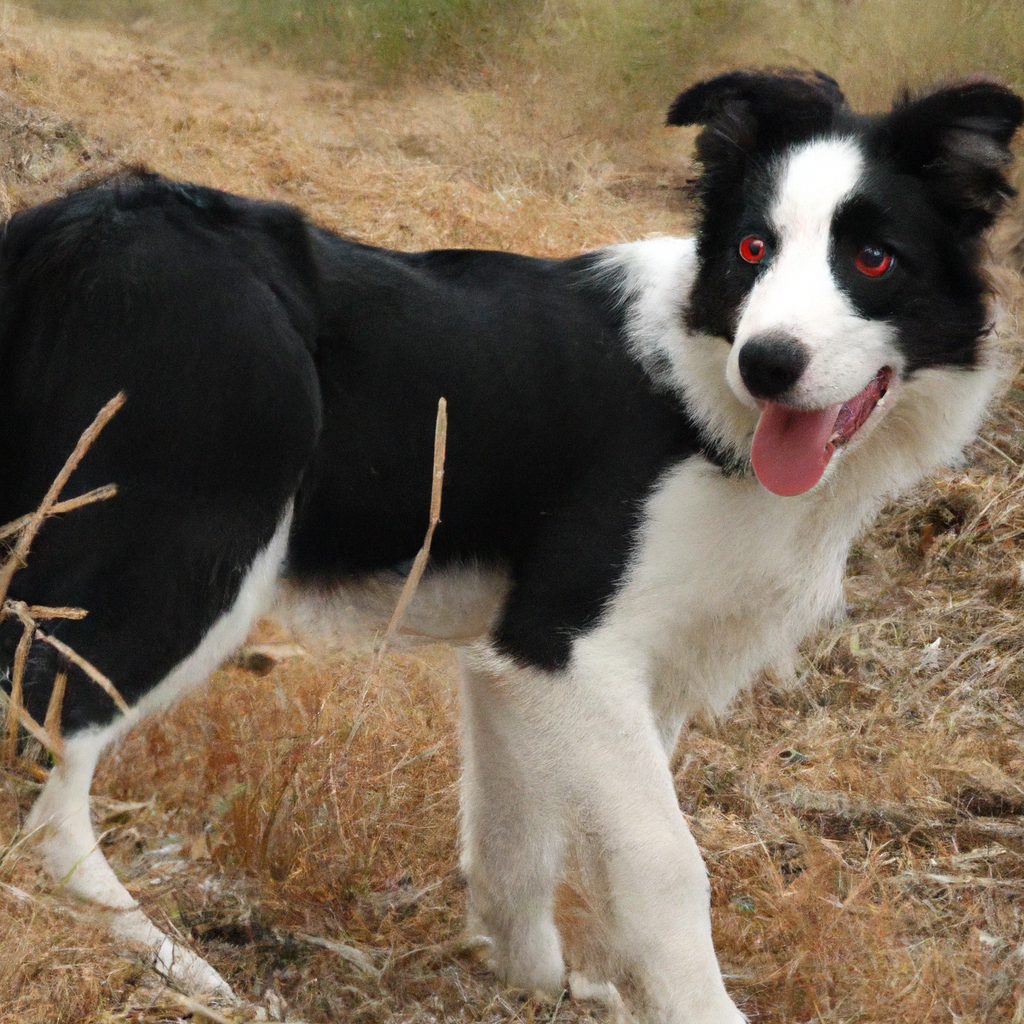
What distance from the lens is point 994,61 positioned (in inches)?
291

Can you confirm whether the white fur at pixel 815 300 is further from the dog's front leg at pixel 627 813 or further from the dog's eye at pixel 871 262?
the dog's front leg at pixel 627 813

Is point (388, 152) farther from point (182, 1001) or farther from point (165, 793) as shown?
point (182, 1001)

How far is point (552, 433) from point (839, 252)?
75 centimetres

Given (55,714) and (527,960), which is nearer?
(55,714)

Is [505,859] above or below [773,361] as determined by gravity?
below

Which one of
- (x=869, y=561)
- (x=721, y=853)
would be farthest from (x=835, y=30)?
(x=721, y=853)

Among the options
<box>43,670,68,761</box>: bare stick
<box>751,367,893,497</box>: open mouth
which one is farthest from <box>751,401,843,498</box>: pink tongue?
<box>43,670,68,761</box>: bare stick

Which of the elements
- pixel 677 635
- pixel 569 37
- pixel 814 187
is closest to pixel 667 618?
pixel 677 635

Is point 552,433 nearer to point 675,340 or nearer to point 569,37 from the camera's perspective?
point 675,340

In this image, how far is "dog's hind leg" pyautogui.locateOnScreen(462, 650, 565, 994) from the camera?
3092 mm

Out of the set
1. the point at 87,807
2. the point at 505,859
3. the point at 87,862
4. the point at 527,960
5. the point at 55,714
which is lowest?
the point at 527,960

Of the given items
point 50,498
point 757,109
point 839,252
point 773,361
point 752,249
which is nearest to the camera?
point 50,498

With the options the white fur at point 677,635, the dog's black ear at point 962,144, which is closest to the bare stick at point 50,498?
the white fur at point 677,635

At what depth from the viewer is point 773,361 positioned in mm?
2389
